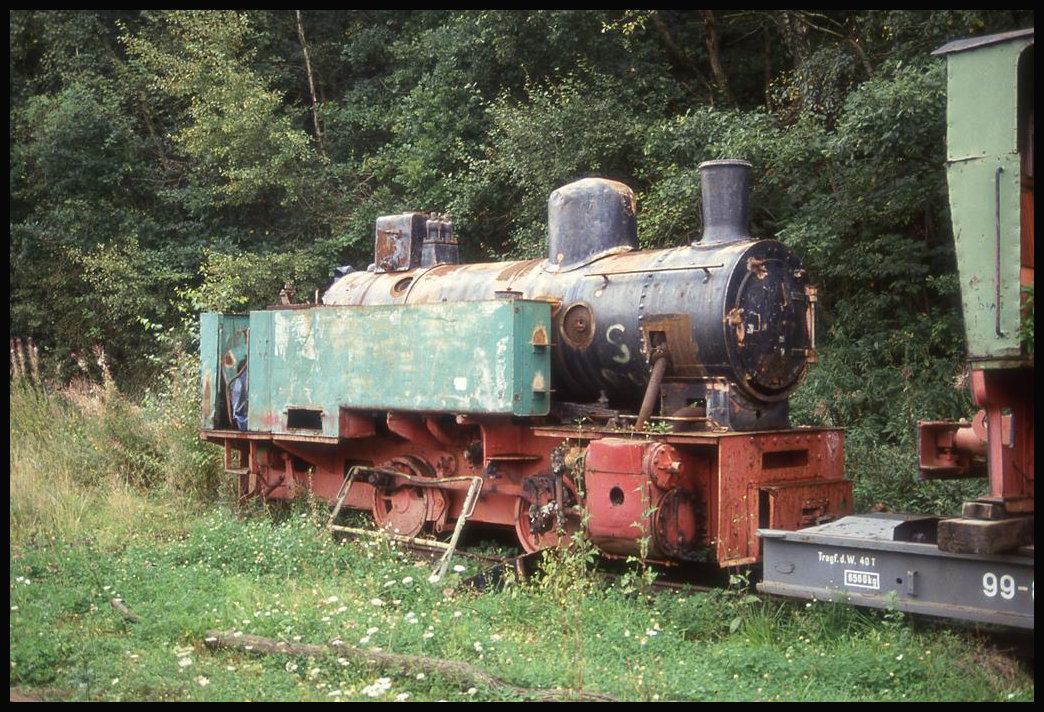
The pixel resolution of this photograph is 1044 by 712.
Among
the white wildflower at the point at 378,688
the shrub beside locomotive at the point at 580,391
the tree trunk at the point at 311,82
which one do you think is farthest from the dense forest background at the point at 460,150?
the white wildflower at the point at 378,688

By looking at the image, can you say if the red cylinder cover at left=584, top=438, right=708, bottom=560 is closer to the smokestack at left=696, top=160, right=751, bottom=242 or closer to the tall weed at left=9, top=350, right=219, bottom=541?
the smokestack at left=696, top=160, right=751, bottom=242

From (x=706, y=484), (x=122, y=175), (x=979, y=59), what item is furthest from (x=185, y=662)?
(x=122, y=175)

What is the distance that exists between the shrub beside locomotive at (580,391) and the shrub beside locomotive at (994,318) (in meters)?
1.84

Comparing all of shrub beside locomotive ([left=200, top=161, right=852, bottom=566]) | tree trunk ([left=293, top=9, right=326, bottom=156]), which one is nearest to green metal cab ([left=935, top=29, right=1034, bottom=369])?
shrub beside locomotive ([left=200, top=161, right=852, bottom=566])

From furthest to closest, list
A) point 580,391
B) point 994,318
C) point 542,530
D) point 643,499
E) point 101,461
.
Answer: point 101,461, point 580,391, point 542,530, point 643,499, point 994,318

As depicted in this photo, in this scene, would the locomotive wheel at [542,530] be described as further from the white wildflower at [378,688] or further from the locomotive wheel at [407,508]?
the white wildflower at [378,688]

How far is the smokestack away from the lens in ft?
26.8

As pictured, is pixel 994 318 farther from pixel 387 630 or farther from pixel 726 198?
pixel 387 630

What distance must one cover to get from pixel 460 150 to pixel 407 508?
899 centimetres

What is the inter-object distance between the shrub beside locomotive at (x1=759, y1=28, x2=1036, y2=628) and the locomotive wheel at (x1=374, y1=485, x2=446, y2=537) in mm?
4360

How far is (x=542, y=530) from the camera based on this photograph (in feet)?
27.3

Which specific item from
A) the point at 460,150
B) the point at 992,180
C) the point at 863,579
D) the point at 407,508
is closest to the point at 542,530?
the point at 407,508

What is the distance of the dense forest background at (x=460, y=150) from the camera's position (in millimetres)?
12195

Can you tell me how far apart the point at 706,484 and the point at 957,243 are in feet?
9.28
